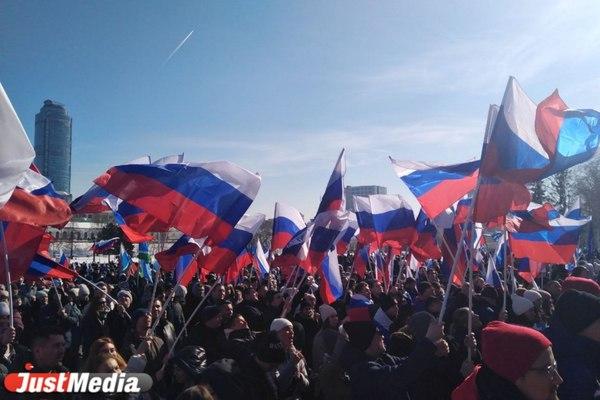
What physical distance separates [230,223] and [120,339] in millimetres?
2618

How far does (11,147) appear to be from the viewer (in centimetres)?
443

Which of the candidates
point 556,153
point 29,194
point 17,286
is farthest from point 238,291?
point 17,286

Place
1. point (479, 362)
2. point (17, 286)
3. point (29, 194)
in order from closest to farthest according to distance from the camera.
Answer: point (479, 362) → point (29, 194) → point (17, 286)

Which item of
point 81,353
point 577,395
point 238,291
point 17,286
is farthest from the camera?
point 17,286

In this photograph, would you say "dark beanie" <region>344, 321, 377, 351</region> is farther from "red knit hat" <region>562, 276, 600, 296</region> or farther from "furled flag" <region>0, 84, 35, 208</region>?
"furled flag" <region>0, 84, 35, 208</region>

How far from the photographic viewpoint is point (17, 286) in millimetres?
14430

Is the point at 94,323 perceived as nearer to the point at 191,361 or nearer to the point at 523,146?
the point at 191,361

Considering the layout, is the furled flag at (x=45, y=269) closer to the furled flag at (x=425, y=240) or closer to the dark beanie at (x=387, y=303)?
the dark beanie at (x=387, y=303)

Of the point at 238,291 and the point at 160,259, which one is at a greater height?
the point at 160,259

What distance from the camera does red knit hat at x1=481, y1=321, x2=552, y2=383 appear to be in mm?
2545

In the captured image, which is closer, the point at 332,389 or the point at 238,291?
the point at 332,389

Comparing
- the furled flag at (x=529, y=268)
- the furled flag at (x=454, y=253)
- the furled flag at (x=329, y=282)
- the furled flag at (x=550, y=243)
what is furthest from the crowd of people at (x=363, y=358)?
the furled flag at (x=529, y=268)

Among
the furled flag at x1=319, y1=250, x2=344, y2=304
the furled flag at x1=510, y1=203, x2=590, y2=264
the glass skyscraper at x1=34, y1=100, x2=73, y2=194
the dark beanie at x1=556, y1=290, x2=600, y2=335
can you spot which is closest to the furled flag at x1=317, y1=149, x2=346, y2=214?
the furled flag at x1=319, y1=250, x2=344, y2=304

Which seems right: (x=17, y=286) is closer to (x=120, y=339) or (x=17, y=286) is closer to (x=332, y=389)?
(x=120, y=339)
